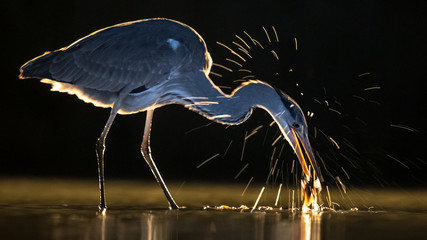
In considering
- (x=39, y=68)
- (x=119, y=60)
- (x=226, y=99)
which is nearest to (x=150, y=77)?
(x=119, y=60)

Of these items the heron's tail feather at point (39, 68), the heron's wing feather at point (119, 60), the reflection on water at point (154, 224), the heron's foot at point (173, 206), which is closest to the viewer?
the reflection on water at point (154, 224)

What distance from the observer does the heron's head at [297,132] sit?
24.4 feet

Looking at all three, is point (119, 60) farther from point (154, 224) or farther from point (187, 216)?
point (154, 224)

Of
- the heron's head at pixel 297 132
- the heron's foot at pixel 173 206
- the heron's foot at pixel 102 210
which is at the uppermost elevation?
the heron's head at pixel 297 132

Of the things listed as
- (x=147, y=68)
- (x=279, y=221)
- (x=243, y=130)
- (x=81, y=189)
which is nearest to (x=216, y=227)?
(x=279, y=221)

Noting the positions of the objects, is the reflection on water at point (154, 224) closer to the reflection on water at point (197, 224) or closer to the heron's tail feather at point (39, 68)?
the reflection on water at point (197, 224)

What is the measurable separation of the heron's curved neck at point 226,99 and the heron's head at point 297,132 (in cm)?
14

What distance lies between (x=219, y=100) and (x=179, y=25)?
917mm

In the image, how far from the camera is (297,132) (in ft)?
24.5

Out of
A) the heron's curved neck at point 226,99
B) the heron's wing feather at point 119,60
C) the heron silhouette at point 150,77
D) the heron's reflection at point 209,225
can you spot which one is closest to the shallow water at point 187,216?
the heron's reflection at point 209,225

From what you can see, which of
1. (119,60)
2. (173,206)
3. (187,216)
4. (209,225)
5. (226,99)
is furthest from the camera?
(119,60)

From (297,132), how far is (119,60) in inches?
78.1

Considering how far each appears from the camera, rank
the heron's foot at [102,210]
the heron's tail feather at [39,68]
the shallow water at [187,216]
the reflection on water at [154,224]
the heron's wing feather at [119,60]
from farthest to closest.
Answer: the heron's tail feather at [39,68]
the heron's wing feather at [119,60]
the heron's foot at [102,210]
the shallow water at [187,216]
the reflection on water at [154,224]

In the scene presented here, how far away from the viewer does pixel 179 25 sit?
8023mm
